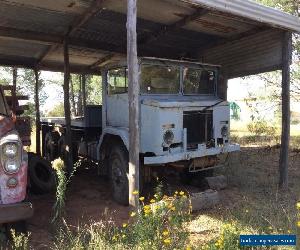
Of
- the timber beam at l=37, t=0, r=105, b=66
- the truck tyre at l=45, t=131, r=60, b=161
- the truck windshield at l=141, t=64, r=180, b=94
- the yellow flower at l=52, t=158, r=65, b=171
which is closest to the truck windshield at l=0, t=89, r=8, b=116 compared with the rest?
the yellow flower at l=52, t=158, r=65, b=171

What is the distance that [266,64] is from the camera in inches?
337

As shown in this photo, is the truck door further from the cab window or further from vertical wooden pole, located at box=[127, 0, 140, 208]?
vertical wooden pole, located at box=[127, 0, 140, 208]

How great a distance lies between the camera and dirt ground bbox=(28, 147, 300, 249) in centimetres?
525

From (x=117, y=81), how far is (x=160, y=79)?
0.90 metres

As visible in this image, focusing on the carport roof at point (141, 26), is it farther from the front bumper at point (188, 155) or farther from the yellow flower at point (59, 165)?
the yellow flower at point (59, 165)

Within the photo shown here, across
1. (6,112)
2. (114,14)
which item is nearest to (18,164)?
(6,112)

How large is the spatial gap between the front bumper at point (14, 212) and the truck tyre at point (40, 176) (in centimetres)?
318

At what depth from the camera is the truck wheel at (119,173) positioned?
6930mm

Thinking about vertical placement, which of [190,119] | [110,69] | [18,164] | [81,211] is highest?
[110,69]

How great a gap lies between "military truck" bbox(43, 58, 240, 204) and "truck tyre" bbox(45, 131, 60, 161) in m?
3.17

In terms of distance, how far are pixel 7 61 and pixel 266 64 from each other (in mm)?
7833

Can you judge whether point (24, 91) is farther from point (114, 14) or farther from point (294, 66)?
point (114, 14)

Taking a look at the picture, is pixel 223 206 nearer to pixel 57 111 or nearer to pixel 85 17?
pixel 85 17

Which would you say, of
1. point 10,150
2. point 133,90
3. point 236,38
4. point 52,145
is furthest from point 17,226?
point 52,145
